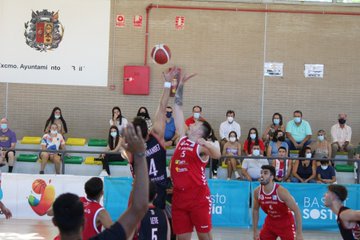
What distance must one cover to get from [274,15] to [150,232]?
43.3 ft

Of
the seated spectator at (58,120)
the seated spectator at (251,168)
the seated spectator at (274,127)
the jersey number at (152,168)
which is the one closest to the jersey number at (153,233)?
the jersey number at (152,168)

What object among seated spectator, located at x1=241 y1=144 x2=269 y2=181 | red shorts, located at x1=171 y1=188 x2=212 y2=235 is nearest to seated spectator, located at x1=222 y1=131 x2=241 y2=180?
seated spectator, located at x1=241 y1=144 x2=269 y2=181

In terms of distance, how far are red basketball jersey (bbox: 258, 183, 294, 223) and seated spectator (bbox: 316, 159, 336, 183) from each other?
21.2 ft

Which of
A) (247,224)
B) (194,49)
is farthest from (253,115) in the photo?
(247,224)

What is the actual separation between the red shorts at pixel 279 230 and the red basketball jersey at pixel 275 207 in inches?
2.8

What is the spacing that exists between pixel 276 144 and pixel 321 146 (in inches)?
55.8

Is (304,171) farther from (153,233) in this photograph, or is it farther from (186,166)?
(153,233)

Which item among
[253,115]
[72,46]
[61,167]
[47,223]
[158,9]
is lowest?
[47,223]

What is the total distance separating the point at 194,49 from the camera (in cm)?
1900

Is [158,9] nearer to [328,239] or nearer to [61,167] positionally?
[61,167]

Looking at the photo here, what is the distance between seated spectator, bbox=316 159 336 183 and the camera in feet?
51.3

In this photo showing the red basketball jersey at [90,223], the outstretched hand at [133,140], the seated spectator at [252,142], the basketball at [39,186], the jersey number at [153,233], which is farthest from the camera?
the seated spectator at [252,142]

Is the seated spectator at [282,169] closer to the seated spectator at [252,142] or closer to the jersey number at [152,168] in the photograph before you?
the seated spectator at [252,142]

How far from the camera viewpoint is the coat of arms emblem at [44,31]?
1859 cm
